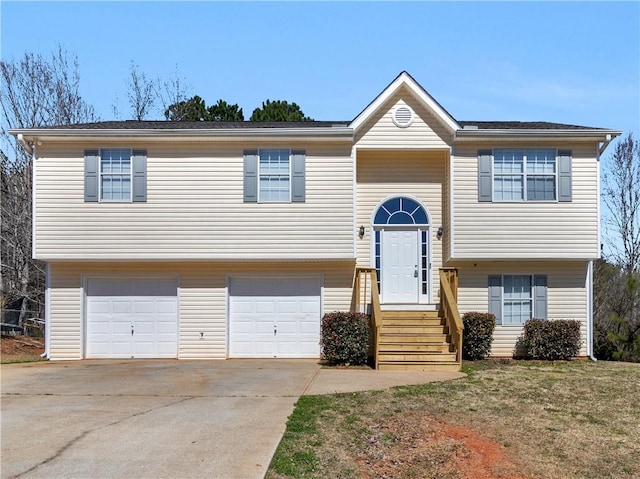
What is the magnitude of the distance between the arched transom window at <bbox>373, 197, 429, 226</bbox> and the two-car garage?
2.41 m

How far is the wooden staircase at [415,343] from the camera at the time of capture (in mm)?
15047

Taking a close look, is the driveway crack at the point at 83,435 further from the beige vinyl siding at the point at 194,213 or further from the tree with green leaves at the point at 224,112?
the tree with green leaves at the point at 224,112

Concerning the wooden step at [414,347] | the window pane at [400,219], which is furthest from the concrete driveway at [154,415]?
the window pane at [400,219]

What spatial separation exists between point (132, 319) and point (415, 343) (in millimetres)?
7509

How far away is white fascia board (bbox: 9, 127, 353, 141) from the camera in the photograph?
1722cm

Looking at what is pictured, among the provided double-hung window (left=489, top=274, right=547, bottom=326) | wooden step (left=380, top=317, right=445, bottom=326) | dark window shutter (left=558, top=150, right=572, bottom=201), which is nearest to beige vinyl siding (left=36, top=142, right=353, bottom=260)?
wooden step (left=380, top=317, right=445, bottom=326)

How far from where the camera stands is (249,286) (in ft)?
59.7

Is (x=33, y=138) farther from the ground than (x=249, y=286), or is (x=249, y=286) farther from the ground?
(x=33, y=138)

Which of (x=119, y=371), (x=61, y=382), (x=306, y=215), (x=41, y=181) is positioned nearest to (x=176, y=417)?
(x=61, y=382)

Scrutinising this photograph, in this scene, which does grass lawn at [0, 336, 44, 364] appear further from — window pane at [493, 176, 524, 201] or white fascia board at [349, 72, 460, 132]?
window pane at [493, 176, 524, 201]

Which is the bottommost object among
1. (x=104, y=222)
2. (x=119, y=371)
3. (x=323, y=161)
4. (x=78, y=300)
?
(x=119, y=371)

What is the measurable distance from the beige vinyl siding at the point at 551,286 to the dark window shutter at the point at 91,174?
9600mm

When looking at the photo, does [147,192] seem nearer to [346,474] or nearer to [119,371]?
[119,371]

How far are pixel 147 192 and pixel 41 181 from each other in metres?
2.73
